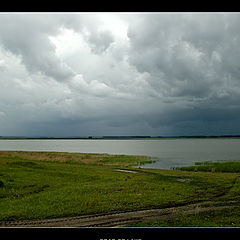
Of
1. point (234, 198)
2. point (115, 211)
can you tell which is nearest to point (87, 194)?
point (115, 211)

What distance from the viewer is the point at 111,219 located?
10.2m

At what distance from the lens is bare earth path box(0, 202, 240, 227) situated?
9689 mm

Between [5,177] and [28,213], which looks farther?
[5,177]

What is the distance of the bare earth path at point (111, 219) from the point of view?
969cm

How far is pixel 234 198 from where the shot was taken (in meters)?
14.1
